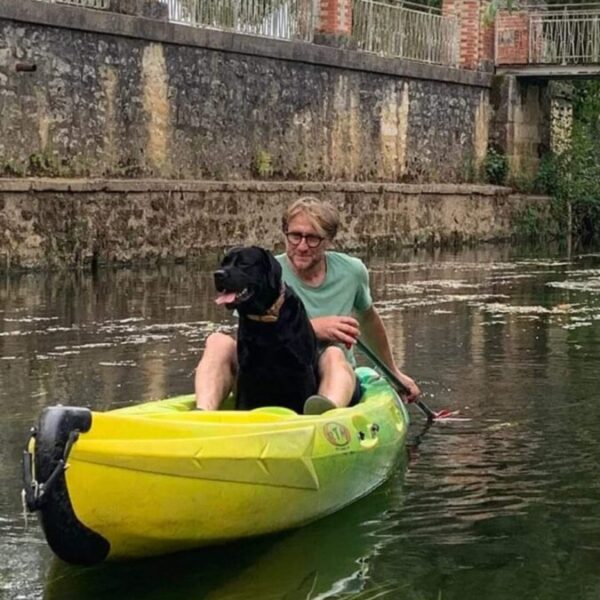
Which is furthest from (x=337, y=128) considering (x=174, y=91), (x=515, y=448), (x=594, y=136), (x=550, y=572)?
(x=550, y=572)

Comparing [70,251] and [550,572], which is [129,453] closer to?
[550,572]

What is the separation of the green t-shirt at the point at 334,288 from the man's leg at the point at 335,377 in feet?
0.85

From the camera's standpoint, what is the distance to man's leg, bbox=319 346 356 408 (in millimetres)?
6047

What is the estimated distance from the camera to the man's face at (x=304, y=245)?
20.0ft

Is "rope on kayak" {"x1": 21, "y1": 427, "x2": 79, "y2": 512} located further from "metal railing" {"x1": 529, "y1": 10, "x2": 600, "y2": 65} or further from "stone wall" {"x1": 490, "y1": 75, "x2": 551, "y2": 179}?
"metal railing" {"x1": 529, "y1": 10, "x2": 600, "y2": 65}

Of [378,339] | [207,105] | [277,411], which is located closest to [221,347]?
[277,411]

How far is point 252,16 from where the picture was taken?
20844 millimetres

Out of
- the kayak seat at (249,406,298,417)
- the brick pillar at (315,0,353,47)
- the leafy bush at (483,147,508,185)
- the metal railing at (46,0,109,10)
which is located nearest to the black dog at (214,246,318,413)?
the kayak seat at (249,406,298,417)

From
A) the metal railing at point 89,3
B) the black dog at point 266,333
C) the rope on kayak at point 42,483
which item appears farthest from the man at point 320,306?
the metal railing at point 89,3

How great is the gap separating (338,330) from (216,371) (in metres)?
0.59

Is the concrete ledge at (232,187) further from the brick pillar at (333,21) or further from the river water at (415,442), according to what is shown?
the brick pillar at (333,21)

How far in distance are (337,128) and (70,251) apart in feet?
21.9

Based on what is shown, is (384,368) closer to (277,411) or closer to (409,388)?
(409,388)

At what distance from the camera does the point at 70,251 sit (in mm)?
17203
